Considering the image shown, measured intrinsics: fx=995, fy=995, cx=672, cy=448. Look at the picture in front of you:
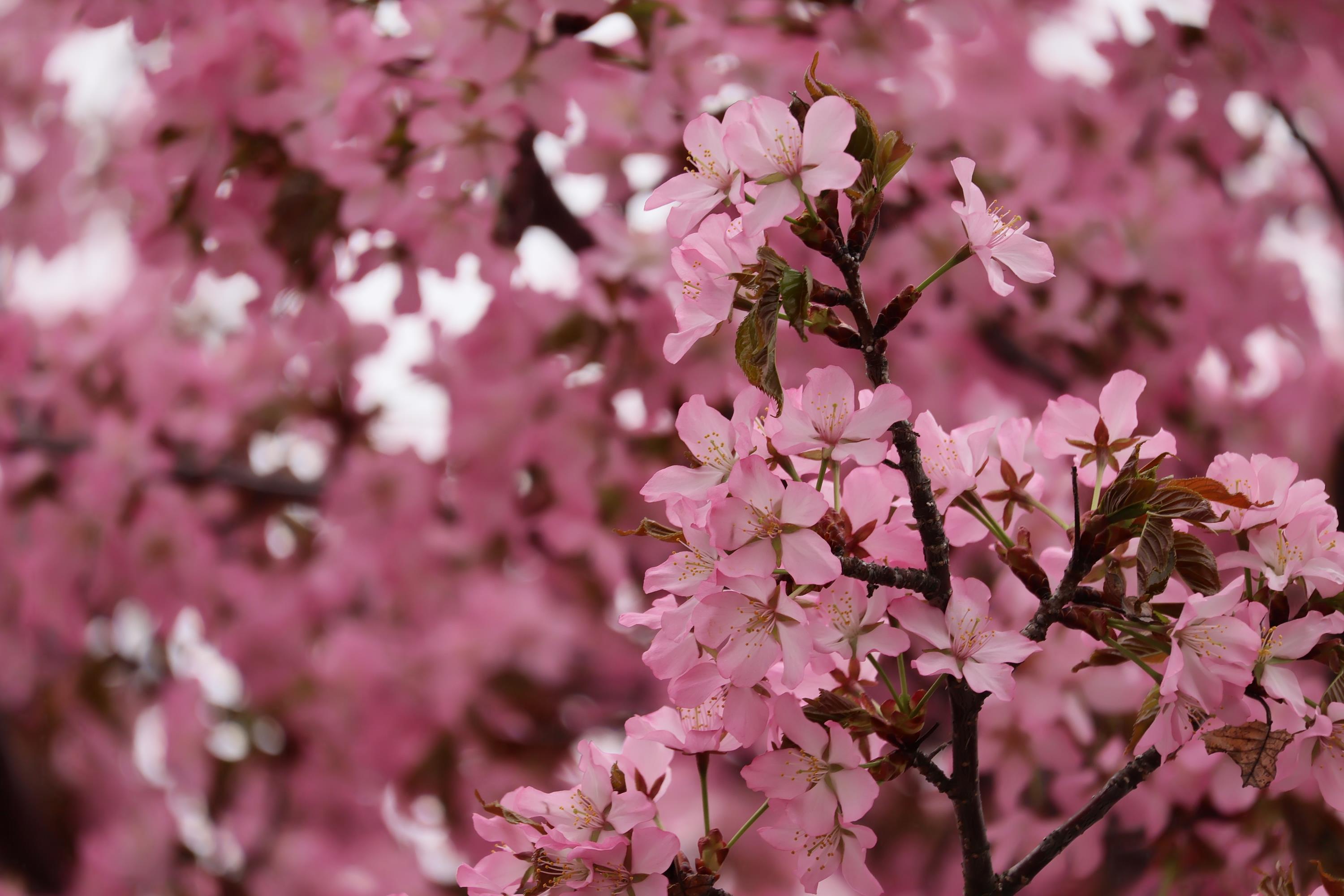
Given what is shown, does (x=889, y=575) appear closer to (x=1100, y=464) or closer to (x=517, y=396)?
(x=1100, y=464)

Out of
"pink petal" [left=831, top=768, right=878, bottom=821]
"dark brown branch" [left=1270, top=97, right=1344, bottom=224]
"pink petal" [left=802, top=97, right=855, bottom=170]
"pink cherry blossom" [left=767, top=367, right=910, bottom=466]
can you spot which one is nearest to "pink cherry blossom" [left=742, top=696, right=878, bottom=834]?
"pink petal" [left=831, top=768, right=878, bottom=821]

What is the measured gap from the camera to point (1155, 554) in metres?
0.36

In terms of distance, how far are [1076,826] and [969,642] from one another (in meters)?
0.10

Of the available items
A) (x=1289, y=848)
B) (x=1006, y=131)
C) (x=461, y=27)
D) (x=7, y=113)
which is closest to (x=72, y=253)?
(x=7, y=113)

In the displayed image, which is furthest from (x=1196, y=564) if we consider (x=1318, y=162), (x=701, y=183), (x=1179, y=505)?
(x=1318, y=162)

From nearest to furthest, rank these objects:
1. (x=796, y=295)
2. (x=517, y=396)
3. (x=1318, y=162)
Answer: (x=796, y=295) → (x=1318, y=162) → (x=517, y=396)

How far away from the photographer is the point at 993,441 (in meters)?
0.46

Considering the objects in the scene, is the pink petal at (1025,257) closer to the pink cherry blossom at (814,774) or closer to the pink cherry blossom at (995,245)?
the pink cherry blossom at (995,245)

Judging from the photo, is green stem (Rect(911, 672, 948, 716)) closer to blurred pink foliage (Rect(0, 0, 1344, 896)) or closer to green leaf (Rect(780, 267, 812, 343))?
blurred pink foliage (Rect(0, 0, 1344, 896))

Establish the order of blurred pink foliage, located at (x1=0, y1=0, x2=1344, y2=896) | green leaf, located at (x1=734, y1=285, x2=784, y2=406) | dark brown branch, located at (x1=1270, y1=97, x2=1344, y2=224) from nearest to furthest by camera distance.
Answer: green leaf, located at (x1=734, y1=285, x2=784, y2=406)
blurred pink foliage, located at (x1=0, y1=0, x2=1344, y2=896)
dark brown branch, located at (x1=1270, y1=97, x2=1344, y2=224)

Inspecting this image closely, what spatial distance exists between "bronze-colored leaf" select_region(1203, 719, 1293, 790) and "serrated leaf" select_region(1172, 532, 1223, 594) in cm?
5

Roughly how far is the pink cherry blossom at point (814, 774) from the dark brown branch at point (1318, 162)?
1068 mm

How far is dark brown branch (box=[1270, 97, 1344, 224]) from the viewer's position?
44.4 inches

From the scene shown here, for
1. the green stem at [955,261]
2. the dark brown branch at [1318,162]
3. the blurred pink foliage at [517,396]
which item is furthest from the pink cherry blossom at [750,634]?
the dark brown branch at [1318,162]
